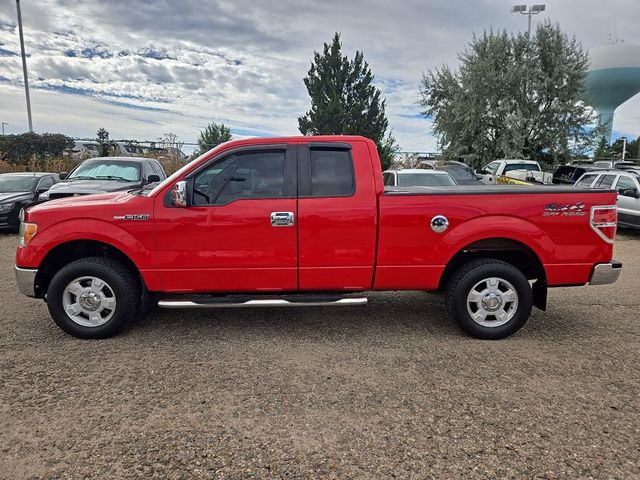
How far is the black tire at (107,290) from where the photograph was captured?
14.4 ft

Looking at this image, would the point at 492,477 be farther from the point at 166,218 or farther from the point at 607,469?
the point at 166,218

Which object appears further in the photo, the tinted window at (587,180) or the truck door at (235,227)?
the tinted window at (587,180)

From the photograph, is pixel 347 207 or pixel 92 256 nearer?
pixel 347 207

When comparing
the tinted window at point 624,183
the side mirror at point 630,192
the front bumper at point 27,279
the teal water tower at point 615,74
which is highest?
the teal water tower at point 615,74

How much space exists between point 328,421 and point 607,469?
163 centimetres

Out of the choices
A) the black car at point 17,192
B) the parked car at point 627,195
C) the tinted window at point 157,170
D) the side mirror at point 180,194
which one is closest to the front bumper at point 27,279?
the side mirror at point 180,194

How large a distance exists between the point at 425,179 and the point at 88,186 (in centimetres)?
716

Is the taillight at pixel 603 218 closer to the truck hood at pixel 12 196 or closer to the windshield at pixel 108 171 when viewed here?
the windshield at pixel 108 171

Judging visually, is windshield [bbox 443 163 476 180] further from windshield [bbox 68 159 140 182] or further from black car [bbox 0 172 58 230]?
black car [bbox 0 172 58 230]

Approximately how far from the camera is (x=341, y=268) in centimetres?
442

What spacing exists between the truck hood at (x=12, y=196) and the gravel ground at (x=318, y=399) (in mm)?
6975

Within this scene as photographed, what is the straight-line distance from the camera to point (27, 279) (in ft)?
14.6

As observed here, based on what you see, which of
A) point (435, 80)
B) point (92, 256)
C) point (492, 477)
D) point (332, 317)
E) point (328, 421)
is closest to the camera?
point (492, 477)

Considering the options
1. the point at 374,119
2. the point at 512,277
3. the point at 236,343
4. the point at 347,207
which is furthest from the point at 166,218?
the point at 374,119
